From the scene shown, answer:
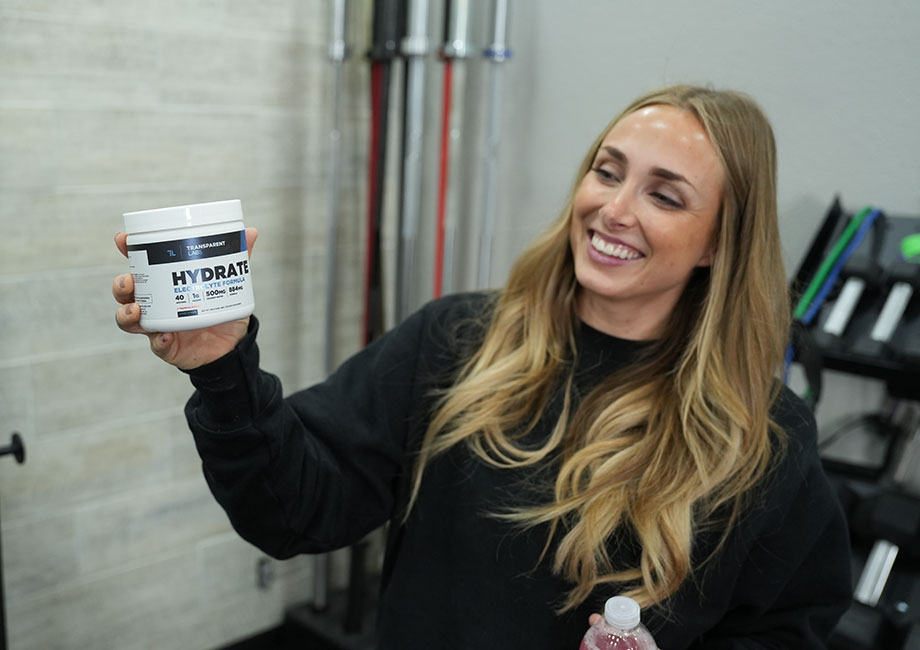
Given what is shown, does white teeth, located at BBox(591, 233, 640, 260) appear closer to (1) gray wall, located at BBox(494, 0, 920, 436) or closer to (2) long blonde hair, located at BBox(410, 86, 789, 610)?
(2) long blonde hair, located at BBox(410, 86, 789, 610)

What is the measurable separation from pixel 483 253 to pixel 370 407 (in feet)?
2.95

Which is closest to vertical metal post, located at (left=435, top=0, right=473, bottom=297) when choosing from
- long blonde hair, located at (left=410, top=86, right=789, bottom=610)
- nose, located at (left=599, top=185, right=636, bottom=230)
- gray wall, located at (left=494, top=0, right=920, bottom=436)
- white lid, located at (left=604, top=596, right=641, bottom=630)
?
gray wall, located at (left=494, top=0, right=920, bottom=436)

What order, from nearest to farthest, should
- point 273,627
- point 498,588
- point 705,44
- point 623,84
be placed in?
point 498,588 < point 705,44 < point 623,84 < point 273,627

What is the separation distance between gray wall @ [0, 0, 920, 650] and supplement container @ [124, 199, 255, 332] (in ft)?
3.08

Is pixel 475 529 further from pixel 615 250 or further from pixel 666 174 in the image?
pixel 666 174

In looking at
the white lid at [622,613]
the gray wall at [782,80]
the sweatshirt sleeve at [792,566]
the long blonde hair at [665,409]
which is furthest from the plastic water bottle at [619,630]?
the gray wall at [782,80]

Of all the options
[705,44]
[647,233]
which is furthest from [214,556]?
[705,44]

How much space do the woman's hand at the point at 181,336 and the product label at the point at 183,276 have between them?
0.01 meters

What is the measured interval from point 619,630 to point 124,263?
1351 mm

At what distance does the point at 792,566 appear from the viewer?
1.20 metres

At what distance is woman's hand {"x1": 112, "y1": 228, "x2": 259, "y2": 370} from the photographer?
90 centimetres

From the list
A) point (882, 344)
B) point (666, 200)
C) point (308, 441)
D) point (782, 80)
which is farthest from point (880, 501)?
point (308, 441)

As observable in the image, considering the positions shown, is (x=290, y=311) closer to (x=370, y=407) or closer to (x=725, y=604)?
(x=370, y=407)

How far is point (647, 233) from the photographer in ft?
3.89
